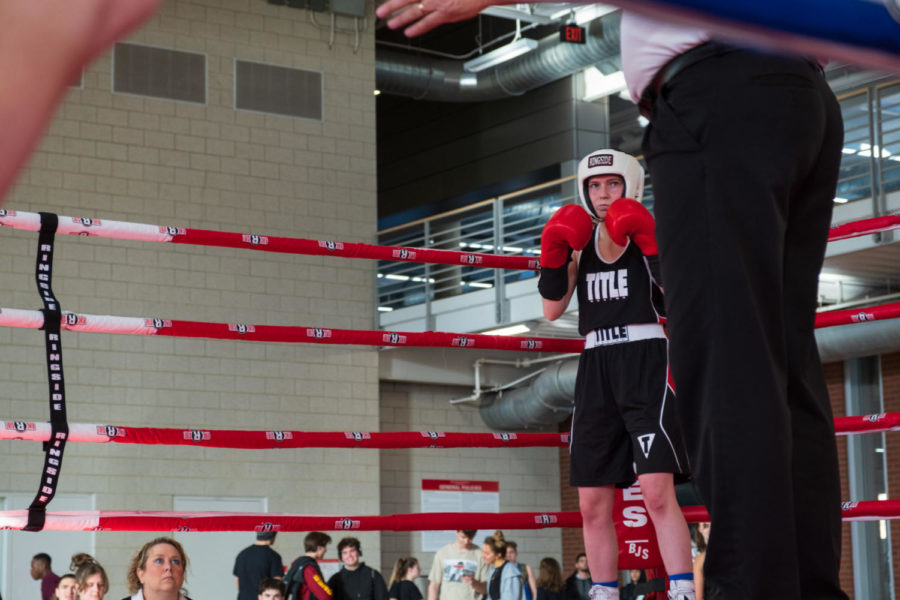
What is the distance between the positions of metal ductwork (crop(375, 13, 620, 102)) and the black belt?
11.7 metres

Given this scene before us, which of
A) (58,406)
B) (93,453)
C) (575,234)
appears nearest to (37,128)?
(58,406)

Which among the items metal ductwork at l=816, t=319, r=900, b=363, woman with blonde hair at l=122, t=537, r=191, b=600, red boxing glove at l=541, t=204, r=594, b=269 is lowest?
woman with blonde hair at l=122, t=537, r=191, b=600

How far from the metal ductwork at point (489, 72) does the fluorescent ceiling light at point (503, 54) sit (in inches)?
9.5

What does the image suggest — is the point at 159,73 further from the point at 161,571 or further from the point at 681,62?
the point at 681,62

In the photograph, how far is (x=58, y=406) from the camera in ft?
9.52

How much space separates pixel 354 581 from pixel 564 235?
5683 mm

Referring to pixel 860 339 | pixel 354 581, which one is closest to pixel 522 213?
pixel 860 339

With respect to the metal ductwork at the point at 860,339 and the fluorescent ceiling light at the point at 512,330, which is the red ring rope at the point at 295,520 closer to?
the metal ductwork at the point at 860,339

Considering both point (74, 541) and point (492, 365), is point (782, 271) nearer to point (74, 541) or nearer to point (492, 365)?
point (74, 541)

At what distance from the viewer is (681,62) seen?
1.16 metres

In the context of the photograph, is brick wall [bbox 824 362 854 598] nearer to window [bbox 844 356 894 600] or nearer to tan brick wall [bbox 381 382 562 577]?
window [bbox 844 356 894 600]

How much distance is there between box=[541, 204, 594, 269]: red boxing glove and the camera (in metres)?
3.25

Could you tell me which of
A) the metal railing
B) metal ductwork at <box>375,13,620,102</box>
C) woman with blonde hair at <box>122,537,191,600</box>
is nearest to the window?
the metal railing

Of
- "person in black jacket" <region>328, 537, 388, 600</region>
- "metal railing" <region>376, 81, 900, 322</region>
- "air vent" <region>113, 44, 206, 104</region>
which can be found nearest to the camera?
"person in black jacket" <region>328, 537, 388, 600</region>
